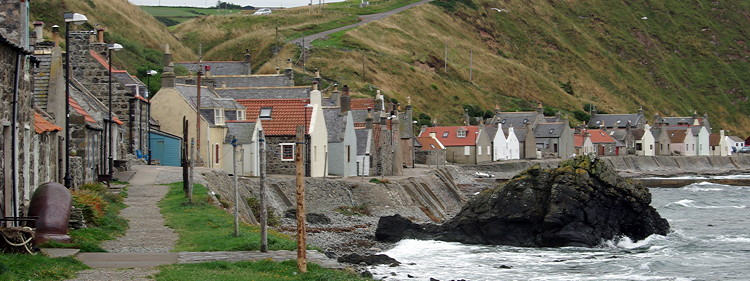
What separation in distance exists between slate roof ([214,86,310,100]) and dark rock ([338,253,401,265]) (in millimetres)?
32281

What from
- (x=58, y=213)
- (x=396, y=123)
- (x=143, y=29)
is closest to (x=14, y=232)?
(x=58, y=213)

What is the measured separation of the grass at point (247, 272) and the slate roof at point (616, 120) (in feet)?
430

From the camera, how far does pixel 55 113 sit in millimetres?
31906

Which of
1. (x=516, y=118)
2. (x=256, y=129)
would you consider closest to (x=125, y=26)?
(x=516, y=118)

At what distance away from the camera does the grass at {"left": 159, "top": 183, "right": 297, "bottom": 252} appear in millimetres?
23906

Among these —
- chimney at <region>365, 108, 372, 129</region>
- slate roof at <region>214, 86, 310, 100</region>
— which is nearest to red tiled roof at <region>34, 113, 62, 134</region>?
slate roof at <region>214, 86, 310, 100</region>

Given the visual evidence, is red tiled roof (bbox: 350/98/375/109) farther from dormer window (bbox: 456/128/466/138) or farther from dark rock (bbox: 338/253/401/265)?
dark rock (bbox: 338/253/401/265)

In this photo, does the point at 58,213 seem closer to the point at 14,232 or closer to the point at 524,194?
the point at 14,232

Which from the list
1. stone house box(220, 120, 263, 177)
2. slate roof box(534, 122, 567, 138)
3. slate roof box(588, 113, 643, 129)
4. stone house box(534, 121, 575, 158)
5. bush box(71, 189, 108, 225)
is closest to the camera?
bush box(71, 189, 108, 225)

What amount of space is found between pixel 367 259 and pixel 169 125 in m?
27.4

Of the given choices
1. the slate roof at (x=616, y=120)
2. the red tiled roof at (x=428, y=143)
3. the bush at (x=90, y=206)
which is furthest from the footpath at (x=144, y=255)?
the slate roof at (x=616, y=120)

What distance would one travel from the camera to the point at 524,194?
146 feet

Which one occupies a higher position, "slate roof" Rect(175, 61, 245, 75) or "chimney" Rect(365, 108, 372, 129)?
"slate roof" Rect(175, 61, 245, 75)

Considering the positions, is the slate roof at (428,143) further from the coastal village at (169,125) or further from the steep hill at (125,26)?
the steep hill at (125,26)
